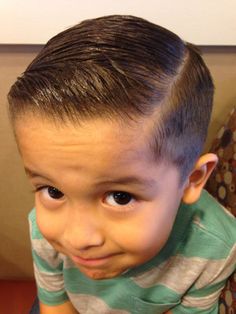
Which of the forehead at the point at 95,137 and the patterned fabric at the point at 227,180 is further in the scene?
the patterned fabric at the point at 227,180

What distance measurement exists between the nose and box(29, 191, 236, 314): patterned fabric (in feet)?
0.67

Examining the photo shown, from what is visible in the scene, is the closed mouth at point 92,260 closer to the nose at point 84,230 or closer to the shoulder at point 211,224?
the nose at point 84,230

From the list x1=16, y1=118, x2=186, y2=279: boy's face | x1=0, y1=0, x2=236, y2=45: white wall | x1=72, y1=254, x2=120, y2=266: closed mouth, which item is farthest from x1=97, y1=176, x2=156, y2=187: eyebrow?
x1=0, y1=0, x2=236, y2=45: white wall

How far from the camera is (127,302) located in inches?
30.4

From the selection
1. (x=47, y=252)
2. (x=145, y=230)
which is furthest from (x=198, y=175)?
(x=47, y=252)

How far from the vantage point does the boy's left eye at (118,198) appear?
0.52 meters

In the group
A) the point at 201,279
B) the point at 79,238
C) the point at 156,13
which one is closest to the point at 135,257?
the point at 79,238

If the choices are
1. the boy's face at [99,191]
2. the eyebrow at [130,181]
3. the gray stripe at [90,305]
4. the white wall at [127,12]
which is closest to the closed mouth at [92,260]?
the boy's face at [99,191]

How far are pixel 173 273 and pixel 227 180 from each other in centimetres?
18

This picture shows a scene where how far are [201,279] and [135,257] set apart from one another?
0.20 m

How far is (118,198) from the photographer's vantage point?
0.53m

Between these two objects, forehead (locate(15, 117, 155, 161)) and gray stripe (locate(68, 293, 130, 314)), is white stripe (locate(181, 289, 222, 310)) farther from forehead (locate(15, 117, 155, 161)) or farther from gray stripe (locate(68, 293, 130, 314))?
forehead (locate(15, 117, 155, 161))

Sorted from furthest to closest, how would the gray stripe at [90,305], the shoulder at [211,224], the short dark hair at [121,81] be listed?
Result: the gray stripe at [90,305]
the shoulder at [211,224]
the short dark hair at [121,81]

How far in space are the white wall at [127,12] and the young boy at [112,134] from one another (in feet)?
0.77
